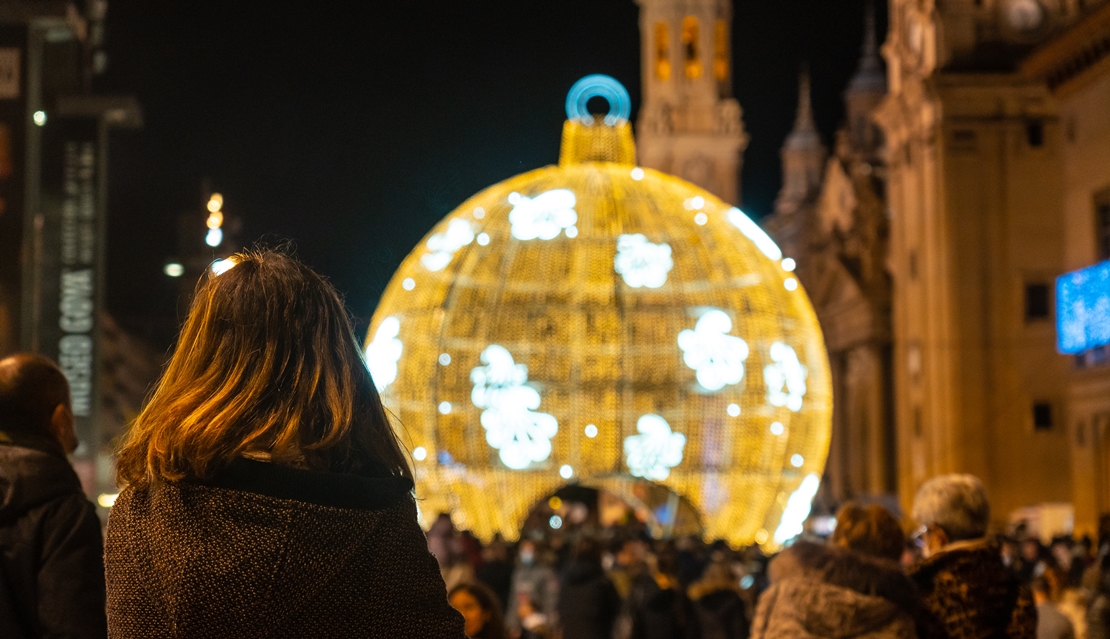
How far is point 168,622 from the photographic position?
7.70ft

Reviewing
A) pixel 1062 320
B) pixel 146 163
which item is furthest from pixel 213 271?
pixel 146 163

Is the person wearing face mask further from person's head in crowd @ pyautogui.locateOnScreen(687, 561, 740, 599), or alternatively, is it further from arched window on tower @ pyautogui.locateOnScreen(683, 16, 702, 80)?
arched window on tower @ pyautogui.locateOnScreen(683, 16, 702, 80)

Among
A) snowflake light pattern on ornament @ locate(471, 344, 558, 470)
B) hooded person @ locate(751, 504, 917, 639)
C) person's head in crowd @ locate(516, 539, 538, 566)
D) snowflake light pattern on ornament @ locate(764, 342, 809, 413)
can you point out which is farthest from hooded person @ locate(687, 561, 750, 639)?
snowflake light pattern on ornament @ locate(764, 342, 809, 413)

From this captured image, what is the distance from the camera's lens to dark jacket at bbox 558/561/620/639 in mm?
11109

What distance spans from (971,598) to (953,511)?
28 cm

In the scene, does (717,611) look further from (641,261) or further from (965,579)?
(641,261)

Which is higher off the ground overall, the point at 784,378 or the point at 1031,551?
the point at 784,378

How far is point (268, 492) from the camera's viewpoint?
2.37m

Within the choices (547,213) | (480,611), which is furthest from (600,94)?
(480,611)

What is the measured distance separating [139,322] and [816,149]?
38.4 m

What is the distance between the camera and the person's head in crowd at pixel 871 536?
525 centimetres

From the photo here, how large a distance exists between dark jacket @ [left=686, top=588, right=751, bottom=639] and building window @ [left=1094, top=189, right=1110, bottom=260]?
18405mm

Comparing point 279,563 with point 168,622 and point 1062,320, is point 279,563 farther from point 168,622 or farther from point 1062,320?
point 1062,320

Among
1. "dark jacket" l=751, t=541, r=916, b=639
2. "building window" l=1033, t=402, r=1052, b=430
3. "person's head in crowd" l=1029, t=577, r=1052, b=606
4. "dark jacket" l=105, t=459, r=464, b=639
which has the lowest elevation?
"person's head in crowd" l=1029, t=577, r=1052, b=606
